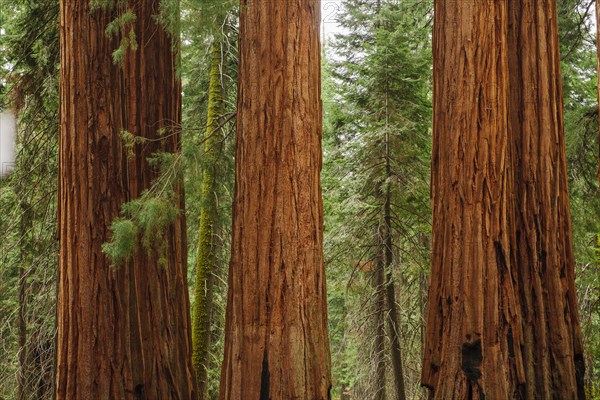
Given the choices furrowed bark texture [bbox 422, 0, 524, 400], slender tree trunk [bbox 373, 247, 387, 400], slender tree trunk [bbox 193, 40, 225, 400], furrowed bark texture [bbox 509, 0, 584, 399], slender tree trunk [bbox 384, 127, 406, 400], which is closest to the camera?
furrowed bark texture [bbox 422, 0, 524, 400]

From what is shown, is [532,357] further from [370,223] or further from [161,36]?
[370,223]

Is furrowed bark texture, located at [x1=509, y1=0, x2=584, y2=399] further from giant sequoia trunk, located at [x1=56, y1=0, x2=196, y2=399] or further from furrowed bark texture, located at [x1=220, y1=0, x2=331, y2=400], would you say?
giant sequoia trunk, located at [x1=56, y1=0, x2=196, y2=399]

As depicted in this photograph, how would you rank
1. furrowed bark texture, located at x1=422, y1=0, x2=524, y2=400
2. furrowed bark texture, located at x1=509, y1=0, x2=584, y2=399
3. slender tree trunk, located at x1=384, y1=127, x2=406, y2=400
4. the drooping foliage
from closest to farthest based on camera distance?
1. furrowed bark texture, located at x1=422, y1=0, x2=524, y2=400
2. furrowed bark texture, located at x1=509, y1=0, x2=584, y2=399
3. slender tree trunk, located at x1=384, y1=127, x2=406, y2=400
4. the drooping foliage

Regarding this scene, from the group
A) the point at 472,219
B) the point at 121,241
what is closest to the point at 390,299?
the point at 472,219

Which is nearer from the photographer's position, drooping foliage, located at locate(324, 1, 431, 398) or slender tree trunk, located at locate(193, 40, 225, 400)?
slender tree trunk, located at locate(193, 40, 225, 400)

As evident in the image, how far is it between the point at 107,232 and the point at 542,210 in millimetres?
4289

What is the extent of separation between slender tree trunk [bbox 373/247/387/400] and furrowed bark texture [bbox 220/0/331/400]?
7.46m

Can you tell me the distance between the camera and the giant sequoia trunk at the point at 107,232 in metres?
6.47

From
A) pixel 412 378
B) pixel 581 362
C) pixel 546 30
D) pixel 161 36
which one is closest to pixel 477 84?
pixel 546 30

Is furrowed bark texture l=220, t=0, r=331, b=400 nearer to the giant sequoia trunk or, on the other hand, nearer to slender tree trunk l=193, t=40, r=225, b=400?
the giant sequoia trunk

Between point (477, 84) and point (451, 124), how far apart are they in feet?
1.43

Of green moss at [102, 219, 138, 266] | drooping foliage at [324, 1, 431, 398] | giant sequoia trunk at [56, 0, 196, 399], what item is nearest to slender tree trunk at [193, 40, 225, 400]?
drooping foliage at [324, 1, 431, 398]

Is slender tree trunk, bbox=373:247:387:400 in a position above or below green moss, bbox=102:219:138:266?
below

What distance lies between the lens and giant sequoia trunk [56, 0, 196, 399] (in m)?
6.47
